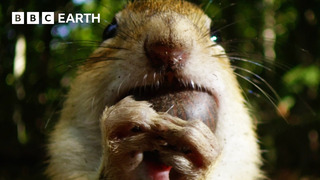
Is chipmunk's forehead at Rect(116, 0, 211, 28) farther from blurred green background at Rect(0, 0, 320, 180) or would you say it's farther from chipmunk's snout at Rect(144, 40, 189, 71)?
blurred green background at Rect(0, 0, 320, 180)

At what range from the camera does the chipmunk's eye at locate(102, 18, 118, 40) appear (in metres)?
2.40

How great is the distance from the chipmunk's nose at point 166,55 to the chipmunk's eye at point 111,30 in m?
0.80

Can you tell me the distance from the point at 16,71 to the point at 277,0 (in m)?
3.51

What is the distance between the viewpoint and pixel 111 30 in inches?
95.3

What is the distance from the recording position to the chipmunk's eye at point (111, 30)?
2.40 meters

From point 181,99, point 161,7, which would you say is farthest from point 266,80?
point 181,99

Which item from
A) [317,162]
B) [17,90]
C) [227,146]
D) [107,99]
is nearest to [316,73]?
[317,162]

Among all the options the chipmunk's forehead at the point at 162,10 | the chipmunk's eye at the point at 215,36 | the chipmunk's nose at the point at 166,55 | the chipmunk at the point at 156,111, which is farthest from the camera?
the chipmunk's eye at the point at 215,36

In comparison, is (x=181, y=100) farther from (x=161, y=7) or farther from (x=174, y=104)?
(x=161, y=7)

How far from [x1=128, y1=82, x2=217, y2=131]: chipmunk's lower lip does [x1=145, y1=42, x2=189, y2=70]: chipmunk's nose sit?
112 mm

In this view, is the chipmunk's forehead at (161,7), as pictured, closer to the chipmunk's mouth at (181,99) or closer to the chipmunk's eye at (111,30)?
the chipmunk's eye at (111,30)

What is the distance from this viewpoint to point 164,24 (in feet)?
5.57

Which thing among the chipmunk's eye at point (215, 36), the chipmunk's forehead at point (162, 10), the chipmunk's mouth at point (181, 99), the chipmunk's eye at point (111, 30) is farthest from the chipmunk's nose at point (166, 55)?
the chipmunk's eye at point (111, 30)

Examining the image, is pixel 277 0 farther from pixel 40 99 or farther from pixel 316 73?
pixel 40 99
